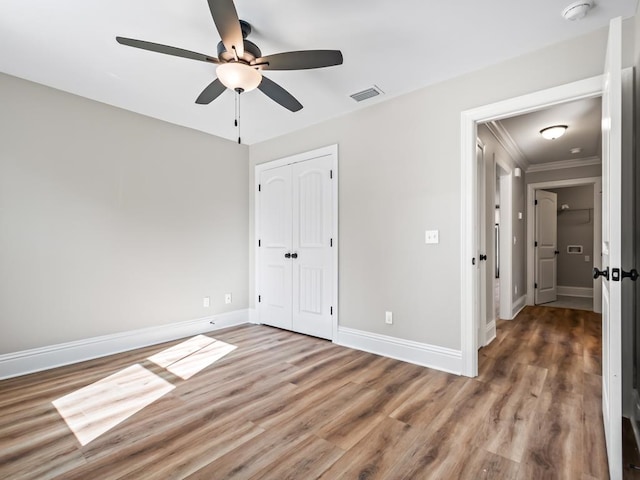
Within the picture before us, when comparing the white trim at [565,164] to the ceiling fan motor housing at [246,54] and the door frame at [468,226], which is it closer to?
the door frame at [468,226]

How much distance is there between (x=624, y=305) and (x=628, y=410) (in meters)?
0.69

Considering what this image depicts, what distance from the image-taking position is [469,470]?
1.58 m

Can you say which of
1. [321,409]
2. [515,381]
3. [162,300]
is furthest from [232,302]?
[515,381]

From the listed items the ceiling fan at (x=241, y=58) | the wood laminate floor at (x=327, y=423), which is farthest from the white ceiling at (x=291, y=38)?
the wood laminate floor at (x=327, y=423)

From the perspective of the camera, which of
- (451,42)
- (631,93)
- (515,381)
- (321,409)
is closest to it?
(631,93)

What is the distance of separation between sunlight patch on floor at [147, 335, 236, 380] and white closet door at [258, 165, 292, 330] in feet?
2.84

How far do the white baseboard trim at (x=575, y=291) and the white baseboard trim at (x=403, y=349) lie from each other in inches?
234

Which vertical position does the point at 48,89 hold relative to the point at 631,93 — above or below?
above

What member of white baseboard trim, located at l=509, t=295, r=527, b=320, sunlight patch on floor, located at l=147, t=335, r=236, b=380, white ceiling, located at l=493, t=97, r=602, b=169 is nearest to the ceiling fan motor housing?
sunlight patch on floor, located at l=147, t=335, r=236, b=380

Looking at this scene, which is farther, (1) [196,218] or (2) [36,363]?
(1) [196,218]

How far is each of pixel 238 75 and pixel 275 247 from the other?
253 centimetres

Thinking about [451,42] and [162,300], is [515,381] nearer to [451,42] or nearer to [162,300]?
[451,42]

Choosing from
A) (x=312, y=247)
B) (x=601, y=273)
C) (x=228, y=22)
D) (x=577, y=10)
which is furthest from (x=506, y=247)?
(x=228, y=22)

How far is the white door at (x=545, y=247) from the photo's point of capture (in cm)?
589
